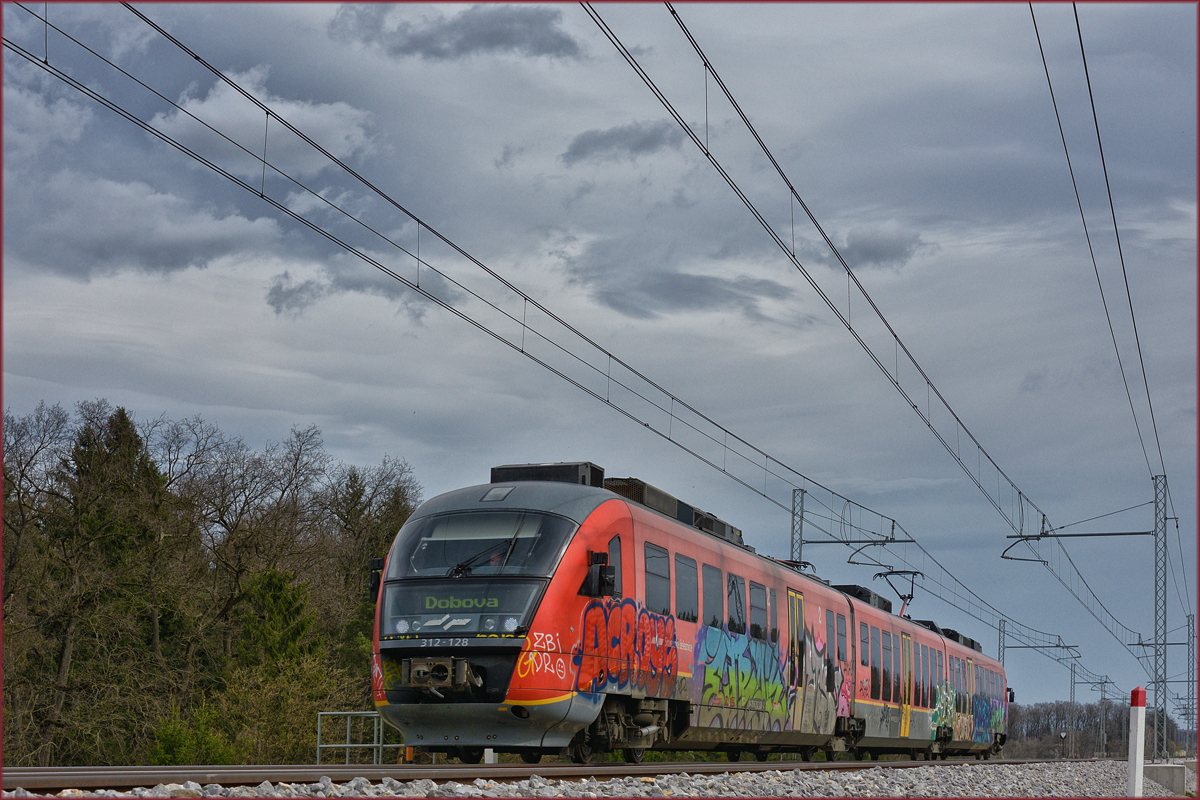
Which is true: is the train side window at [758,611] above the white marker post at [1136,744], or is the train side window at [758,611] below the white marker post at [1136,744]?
above

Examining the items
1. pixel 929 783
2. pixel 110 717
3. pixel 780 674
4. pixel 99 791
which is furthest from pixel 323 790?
pixel 110 717

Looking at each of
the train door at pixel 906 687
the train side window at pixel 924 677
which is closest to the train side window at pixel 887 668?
the train door at pixel 906 687

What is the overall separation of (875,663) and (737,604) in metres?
9.67

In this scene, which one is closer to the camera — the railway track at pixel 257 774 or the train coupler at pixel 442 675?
the railway track at pixel 257 774

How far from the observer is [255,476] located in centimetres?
4619

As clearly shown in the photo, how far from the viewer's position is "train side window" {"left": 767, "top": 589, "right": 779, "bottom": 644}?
19.8m

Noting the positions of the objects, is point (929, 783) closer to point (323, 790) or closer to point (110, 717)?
point (323, 790)

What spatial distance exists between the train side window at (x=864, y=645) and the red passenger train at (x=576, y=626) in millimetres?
5243

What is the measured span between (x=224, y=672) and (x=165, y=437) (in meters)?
8.96

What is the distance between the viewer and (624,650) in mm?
14719

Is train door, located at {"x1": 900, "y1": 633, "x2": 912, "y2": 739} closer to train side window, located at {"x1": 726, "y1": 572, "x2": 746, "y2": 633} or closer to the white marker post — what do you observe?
train side window, located at {"x1": 726, "y1": 572, "x2": 746, "y2": 633}

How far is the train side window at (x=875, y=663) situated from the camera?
26.5m

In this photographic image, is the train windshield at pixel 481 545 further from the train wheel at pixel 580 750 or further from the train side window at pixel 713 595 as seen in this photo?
the train side window at pixel 713 595

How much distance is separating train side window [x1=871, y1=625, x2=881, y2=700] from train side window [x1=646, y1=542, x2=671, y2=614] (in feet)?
39.3
